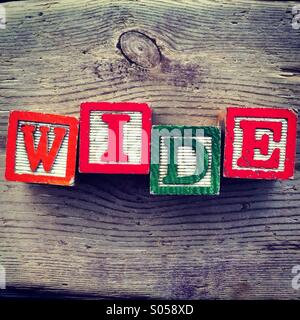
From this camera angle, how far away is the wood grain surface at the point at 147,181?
1370 mm

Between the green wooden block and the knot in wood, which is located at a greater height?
the knot in wood

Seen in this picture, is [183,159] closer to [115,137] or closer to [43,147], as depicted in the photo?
[115,137]

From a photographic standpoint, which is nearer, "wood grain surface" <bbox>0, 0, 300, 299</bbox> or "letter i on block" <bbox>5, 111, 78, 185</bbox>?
"letter i on block" <bbox>5, 111, 78, 185</bbox>

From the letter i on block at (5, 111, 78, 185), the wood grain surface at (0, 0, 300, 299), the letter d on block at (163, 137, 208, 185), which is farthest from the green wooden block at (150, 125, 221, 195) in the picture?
the letter i on block at (5, 111, 78, 185)

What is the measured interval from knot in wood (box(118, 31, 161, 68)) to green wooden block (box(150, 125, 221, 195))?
0.83ft

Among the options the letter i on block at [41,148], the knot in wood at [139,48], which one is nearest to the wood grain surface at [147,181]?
the knot in wood at [139,48]

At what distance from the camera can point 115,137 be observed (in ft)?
4.05

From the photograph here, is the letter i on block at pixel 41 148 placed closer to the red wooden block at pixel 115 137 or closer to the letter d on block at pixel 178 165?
the red wooden block at pixel 115 137

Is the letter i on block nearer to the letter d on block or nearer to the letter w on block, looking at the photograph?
the letter w on block

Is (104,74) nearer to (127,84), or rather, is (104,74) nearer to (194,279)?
(127,84)

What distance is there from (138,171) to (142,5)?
540mm

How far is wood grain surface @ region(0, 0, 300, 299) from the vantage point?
137cm

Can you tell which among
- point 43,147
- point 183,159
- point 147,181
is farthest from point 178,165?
point 43,147

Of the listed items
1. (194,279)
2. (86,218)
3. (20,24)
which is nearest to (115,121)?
(86,218)
